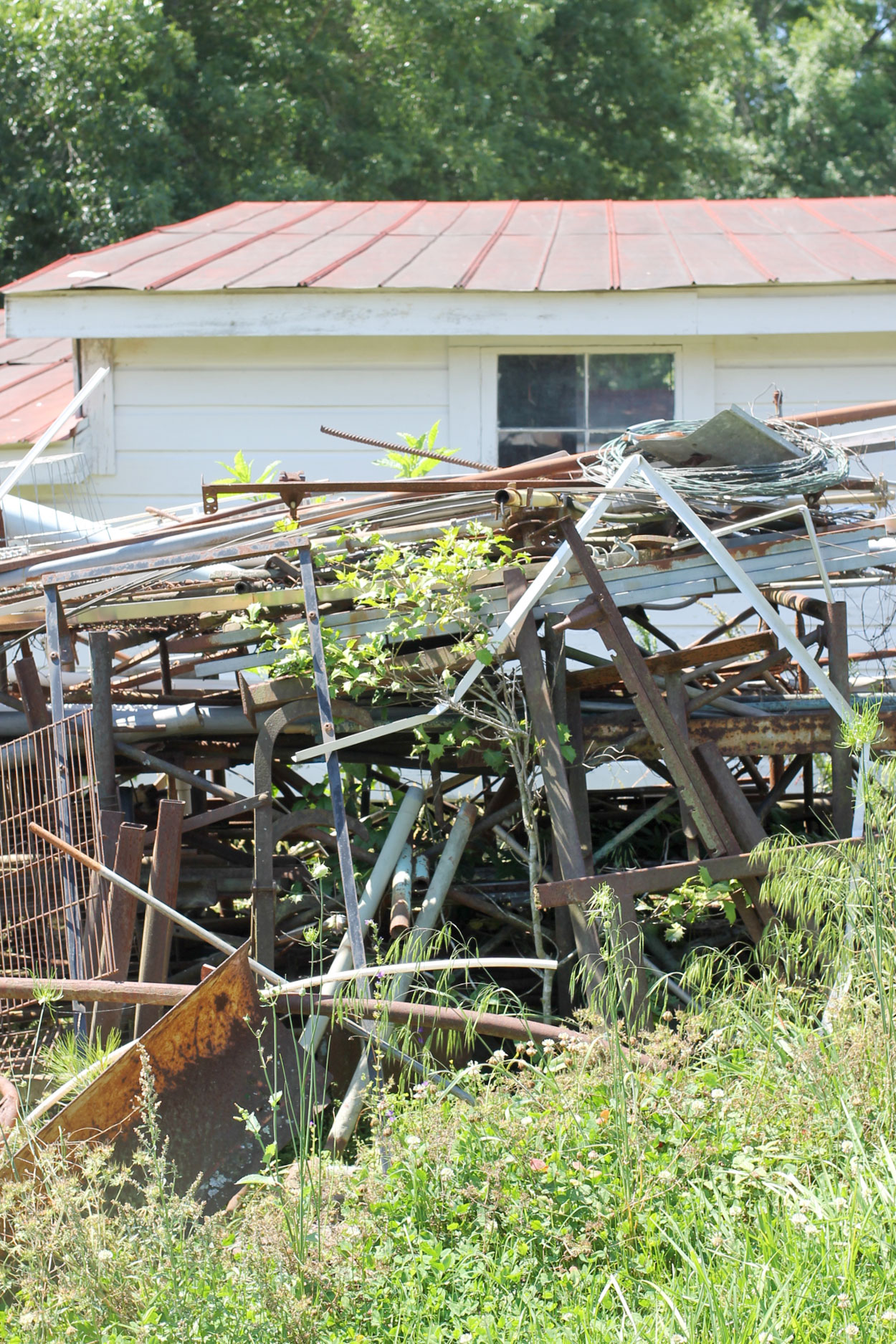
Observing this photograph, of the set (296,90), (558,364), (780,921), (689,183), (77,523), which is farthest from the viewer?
(689,183)

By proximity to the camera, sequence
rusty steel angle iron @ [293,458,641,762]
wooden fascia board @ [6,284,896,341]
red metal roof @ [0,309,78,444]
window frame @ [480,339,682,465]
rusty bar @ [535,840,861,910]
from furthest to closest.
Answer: red metal roof @ [0,309,78,444] → window frame @ [480,339,682,465] → wooden fascia board @ [6,284,896,341] → rusty steel angle iron @ [293,458,641,762] → rusty bar @ [535,840,861,910]

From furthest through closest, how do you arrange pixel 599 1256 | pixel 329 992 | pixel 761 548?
pixel 761 548
pixel 329 992
pixel 599 1256

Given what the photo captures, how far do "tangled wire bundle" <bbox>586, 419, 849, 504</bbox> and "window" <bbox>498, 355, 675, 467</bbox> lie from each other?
2.68 m

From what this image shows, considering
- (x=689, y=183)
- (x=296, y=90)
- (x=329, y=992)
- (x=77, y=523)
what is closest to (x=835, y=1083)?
(x=329, y=992)

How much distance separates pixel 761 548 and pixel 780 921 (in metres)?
1.60

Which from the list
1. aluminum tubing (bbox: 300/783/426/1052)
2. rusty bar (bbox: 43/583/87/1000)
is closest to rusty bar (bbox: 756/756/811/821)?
aluminum tubing (bbox: 300/783/426/1052)

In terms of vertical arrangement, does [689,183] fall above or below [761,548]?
above

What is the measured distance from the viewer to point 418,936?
445cm

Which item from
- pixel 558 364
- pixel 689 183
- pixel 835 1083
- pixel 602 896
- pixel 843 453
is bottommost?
pixel 835 1083

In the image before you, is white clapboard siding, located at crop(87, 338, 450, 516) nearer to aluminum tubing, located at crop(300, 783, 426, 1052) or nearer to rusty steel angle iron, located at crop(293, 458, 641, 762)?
rusty steel angle iron, located at crop(293, 458, 641, 762)

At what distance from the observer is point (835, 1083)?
139 inches

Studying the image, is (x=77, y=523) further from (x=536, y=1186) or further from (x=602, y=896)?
(x=536, y=1186)

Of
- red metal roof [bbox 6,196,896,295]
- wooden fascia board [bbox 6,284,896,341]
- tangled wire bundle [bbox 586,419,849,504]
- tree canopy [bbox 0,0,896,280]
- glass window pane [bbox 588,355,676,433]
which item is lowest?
tangled wire bundle [bbox 586,419,849,504]

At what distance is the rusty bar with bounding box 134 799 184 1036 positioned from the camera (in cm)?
449
